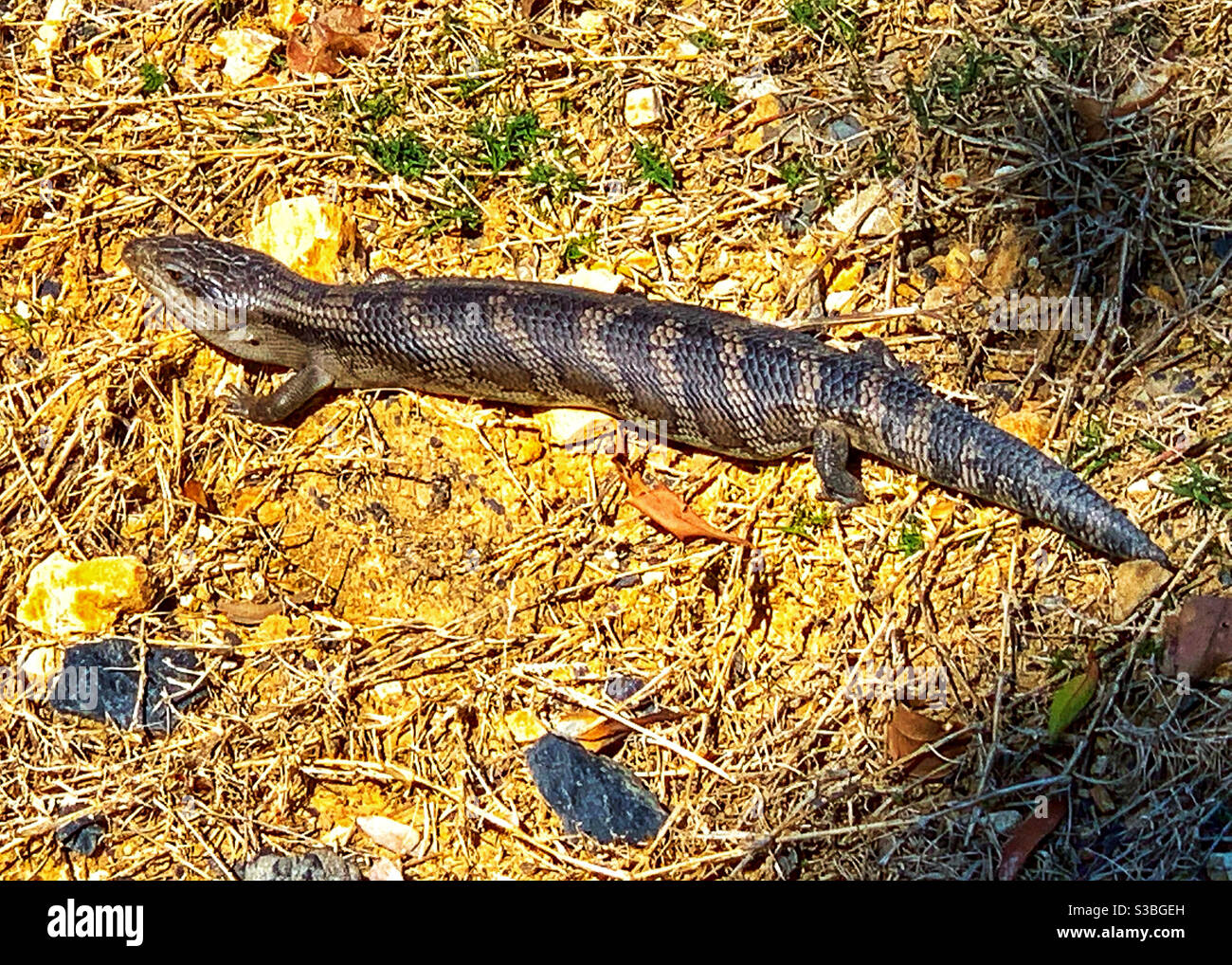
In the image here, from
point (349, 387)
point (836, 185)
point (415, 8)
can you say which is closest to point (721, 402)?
point (836, 185)

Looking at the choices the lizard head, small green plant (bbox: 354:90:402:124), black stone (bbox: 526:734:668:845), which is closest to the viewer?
black stone (bbox: 526:734:668:845)

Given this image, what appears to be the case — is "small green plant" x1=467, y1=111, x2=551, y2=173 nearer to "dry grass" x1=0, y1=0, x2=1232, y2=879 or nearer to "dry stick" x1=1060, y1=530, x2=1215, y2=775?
"dry grass" x1=0, y1=0, x2=1232, y2=879

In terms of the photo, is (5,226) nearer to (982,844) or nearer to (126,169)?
(126,169)

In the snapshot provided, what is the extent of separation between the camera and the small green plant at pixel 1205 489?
4340mm

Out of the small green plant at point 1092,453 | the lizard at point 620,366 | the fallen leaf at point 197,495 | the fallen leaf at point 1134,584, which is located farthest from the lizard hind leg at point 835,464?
the fallen leaf at point 197,495

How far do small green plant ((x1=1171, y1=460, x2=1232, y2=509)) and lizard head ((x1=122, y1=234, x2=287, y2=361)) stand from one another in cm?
374

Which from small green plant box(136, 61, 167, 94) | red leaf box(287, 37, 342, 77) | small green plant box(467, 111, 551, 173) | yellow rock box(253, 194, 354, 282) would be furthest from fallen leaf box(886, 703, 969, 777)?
small green plant box(136, 61, 167, 94)

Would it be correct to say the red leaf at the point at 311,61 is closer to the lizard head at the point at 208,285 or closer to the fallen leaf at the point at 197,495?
the lizard head at the point at 208,285

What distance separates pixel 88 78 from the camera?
19.4ft

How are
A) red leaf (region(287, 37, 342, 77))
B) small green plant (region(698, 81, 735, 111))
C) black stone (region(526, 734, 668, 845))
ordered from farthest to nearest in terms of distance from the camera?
red leaf (region(287, 37, 342, 77)), small green plant (region(698, 81, 735, 111)), black stone (region(526, 734, 668, 845))

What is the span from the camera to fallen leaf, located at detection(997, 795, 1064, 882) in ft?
12.9

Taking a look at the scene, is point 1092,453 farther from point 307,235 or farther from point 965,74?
point 307,235

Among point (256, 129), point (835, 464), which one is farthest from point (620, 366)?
point (256, 129)

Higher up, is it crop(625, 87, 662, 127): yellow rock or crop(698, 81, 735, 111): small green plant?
crop(698, 81, 735, 111): small green plant
